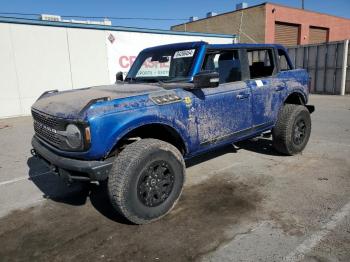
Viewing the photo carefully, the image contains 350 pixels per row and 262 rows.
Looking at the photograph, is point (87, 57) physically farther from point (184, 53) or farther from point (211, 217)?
point (211, 217)

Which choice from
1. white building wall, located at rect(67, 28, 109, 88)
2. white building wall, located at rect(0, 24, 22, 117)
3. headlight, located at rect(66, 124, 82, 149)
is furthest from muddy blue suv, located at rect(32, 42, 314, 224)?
white building wall, located at rect(67, 28, 109, 88)

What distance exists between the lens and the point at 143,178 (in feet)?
11.0

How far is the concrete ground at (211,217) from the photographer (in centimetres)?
295

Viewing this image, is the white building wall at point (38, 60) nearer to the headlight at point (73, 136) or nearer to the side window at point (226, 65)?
the side window at point (226, 65)

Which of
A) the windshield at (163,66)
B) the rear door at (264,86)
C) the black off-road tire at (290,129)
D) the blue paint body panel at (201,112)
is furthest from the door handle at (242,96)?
the black off-road tire at (290,129)

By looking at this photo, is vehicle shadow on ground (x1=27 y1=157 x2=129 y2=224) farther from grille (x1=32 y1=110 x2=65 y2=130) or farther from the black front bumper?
grille (x1=32 y1=110 x2=65 y2=130)

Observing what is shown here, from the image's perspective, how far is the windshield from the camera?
4352mm

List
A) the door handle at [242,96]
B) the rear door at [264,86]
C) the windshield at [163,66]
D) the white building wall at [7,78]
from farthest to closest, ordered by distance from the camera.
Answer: the white building wall at [7,78] < the rear door at [264,86] < the door handle at [242,96] < the windshield at [163,66]

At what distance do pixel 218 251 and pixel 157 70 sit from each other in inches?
110

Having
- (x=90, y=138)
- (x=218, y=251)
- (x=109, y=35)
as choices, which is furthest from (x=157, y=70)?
(x=109, y=35)

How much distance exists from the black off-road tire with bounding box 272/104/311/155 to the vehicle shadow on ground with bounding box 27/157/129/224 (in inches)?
114

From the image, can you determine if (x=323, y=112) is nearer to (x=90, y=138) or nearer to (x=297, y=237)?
(x=297, y=237)

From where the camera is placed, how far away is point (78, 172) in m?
3.27

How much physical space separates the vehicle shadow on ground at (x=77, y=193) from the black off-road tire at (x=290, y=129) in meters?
2.90
